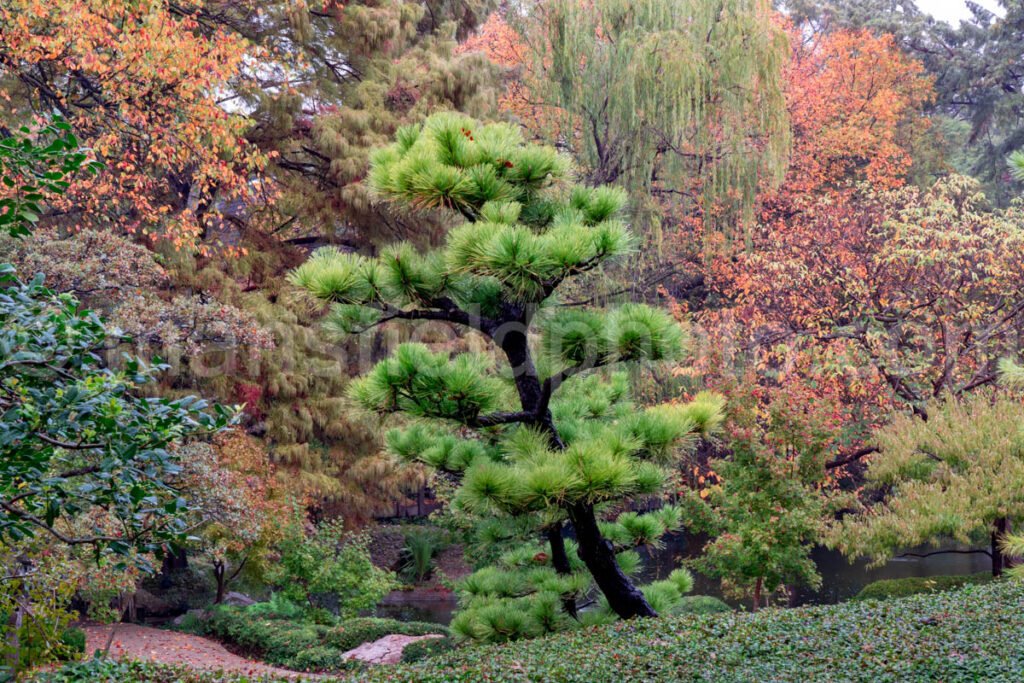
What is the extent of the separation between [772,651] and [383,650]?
598cm

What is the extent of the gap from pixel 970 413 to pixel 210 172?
28.9ft

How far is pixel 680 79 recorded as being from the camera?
13609mm

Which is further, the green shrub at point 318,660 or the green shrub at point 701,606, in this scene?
the green shrub at point 701,606

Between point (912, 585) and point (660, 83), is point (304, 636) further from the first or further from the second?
point (660, 83)

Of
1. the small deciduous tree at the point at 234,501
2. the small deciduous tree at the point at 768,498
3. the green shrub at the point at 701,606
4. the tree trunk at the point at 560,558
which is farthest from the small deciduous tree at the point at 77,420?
the green shrub at the point at 701,606

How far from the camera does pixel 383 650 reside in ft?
34.3

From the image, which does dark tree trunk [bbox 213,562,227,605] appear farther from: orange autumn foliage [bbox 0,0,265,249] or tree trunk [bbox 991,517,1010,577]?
tree trunk [bbox 991,517,1010,577]

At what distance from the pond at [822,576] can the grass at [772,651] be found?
839cm

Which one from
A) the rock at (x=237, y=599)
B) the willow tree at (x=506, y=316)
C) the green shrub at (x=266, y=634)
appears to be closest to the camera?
the willow tree at (x=506, y=316)

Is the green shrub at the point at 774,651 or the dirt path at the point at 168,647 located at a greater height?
the green shrub at the point at 774,651

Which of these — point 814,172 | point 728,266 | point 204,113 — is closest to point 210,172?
point 204,113

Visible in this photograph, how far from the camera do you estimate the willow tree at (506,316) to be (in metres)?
5.84

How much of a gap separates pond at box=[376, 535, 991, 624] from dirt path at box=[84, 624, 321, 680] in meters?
4.03

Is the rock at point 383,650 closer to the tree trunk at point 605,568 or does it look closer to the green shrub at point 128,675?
the tree trunk at point 605,568
